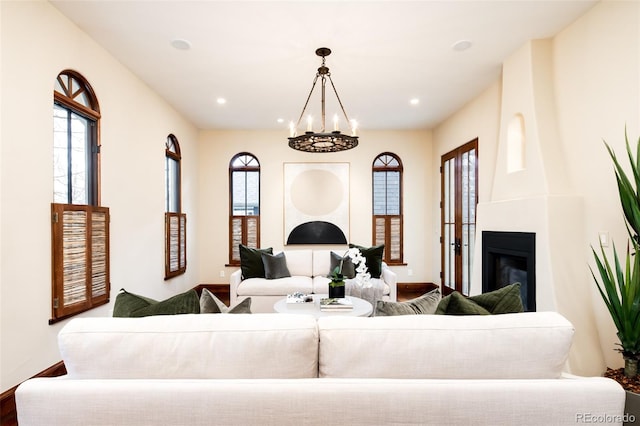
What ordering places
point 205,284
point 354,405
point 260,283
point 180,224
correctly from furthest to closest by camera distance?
point 205,284
point 180,224
point 260,283
point 354,405

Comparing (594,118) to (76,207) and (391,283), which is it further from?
(76,207)

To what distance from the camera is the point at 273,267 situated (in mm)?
4355

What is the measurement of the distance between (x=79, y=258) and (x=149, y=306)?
1.73m

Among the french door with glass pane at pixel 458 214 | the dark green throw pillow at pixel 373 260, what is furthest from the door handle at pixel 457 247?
the dark green throw pillow at pixel 373 260

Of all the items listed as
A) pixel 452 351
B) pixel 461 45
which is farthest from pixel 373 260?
pixel 452 351

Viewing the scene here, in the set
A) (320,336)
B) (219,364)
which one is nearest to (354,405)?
(320,336)

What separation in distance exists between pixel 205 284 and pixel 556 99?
549 centimetres

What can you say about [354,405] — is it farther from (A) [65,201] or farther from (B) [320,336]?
(A) [65,201]

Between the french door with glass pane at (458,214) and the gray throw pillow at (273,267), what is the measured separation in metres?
2.48

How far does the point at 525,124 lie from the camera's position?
123 inches

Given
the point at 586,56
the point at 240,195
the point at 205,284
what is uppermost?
the point at 586,56

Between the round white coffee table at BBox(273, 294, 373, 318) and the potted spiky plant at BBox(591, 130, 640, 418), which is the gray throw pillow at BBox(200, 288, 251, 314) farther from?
the potted spiky plant at BBox(591, 130, 640, 418)

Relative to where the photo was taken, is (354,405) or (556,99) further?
(556,99)

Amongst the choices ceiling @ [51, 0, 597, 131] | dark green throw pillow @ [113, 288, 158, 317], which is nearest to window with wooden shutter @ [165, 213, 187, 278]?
ceiling @ [51, 0, 597, 131]
